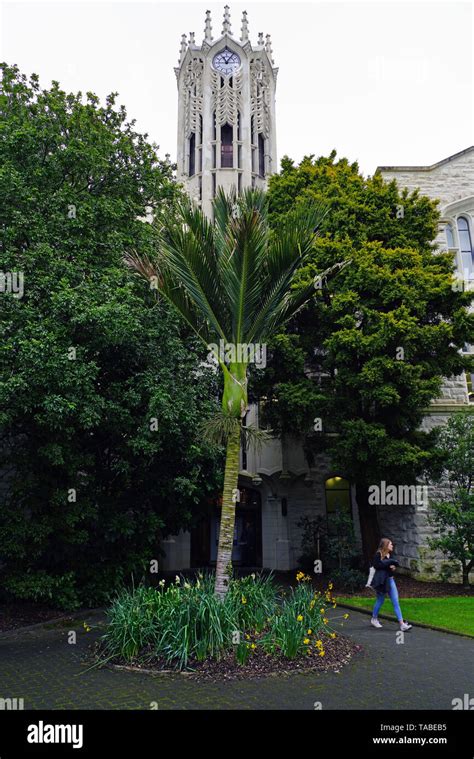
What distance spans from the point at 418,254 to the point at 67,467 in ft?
37.5

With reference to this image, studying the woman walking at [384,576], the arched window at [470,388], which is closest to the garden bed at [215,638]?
the woman walking at [384,576]

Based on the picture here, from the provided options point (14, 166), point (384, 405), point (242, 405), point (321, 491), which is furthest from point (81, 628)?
point (321, 491)

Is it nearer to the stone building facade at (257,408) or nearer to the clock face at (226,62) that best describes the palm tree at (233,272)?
the stone building facade at (257,408)

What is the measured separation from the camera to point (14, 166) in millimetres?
12430

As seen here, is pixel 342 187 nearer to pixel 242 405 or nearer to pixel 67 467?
pixel 242 405

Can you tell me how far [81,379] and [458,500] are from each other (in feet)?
35.8

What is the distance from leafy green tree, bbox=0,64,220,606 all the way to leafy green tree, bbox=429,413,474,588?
640 centimetres

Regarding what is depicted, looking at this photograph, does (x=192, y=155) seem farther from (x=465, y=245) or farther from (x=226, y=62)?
(x=465, y=245)

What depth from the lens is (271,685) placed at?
645cm

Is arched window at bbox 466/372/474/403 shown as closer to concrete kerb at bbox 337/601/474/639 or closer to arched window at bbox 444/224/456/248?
arched window at bbox 444/224/456/248

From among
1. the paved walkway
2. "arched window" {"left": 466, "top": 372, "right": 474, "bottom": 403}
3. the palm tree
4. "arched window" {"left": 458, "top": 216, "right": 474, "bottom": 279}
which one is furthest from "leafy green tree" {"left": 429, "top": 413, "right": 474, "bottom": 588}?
the palm tree

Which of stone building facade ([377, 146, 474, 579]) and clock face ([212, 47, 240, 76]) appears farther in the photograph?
clock face ([212, 47, 240, 76])

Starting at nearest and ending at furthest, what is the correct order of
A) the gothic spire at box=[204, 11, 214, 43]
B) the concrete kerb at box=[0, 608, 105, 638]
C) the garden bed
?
1. the garden bed
2. the concrete kerb at box=[0, 608, 105, 638]
3. the gothic spire at box=[204, 11, 214, 43]

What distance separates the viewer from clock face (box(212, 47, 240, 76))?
104 ft
